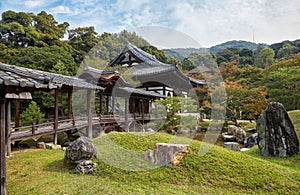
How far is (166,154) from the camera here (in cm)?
564

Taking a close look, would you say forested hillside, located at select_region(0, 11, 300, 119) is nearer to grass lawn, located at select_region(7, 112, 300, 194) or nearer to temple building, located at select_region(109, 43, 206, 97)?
temple building, located at select_region(109, 43, 206, 97)

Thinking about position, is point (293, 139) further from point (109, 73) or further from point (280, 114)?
point (109, 73)

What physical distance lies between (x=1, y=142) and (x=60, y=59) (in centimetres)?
1586

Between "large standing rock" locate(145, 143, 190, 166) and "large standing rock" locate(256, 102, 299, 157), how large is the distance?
3.53 m

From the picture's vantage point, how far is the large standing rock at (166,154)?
561cm

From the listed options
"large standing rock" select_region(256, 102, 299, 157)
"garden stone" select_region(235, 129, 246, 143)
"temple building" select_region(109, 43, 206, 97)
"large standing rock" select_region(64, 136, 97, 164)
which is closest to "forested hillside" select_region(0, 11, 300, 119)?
"temple building" select_region(109, 43, 206, 97)

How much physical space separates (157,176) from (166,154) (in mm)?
667

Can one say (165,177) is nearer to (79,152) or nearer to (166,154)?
(166,154)

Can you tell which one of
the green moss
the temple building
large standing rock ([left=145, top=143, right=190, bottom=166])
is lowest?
the green moss

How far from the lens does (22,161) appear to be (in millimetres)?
6430

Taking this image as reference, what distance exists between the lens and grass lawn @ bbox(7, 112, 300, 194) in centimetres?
464

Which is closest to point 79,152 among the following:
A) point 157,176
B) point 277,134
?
point 157,176

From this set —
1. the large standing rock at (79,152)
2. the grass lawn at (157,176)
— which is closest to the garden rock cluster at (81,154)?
the large standing rock at (79,152)

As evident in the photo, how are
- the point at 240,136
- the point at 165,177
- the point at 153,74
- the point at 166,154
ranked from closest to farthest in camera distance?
the point at 165,177, the point at 166,154, the point at 240,136, the point at 153,74
